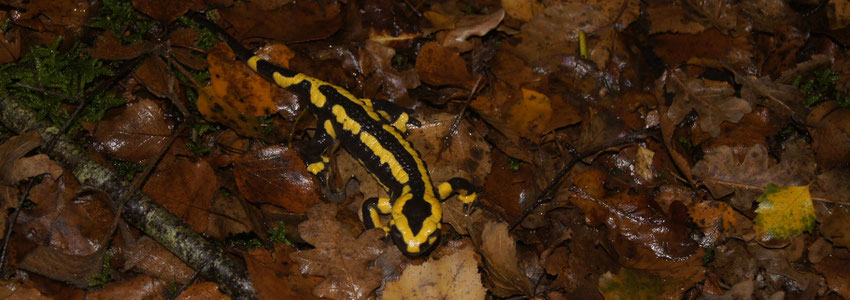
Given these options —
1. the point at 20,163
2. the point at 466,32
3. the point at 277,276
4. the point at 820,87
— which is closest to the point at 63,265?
the point at 20,163

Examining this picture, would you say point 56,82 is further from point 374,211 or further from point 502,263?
point 502,263

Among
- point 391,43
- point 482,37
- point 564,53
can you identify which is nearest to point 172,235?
point 391,43

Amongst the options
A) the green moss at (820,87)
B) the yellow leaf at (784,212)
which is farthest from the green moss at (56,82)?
the green moss at (820,87)

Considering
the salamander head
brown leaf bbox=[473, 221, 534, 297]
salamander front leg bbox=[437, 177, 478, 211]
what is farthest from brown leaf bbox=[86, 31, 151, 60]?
brown leaf bbox=[473, 221, 534, 297]

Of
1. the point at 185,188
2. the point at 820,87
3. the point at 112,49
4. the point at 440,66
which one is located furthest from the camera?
the point at 820,87

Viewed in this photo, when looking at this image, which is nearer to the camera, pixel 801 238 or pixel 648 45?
pixel 801 238

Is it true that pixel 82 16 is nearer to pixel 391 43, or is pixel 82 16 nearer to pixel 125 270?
pixel 125 270
